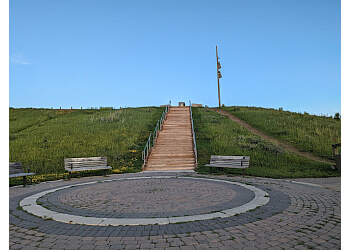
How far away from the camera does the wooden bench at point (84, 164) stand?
11102mm

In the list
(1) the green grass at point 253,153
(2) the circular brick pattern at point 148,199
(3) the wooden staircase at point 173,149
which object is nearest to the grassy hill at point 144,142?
(1) the green grass at point 253,153

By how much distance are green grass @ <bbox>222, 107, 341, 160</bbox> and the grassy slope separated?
36.8 ft

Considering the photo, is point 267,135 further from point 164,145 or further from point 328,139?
point 164,145

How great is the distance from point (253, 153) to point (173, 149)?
532 cm

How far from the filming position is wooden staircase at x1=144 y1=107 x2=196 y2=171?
13.8 m

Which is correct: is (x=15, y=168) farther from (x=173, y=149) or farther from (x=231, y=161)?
(x=231, y=161)

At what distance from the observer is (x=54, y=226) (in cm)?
464

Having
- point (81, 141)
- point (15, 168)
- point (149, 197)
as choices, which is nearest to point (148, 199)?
point (149, 197)

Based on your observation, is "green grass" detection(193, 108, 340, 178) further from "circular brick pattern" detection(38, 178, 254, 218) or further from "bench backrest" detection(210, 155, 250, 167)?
"circular brick pattern" detection(38, 178, 254, 218)

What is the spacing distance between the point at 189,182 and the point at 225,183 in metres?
1.39

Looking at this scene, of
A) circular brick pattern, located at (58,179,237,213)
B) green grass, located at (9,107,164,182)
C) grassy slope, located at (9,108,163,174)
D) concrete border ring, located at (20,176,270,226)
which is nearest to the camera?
concrete border ring, located at (20,176,270,226)

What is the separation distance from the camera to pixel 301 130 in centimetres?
2089

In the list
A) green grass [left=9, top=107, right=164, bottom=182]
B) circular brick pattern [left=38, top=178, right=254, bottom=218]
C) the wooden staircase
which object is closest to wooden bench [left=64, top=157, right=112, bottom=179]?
green grass [left=9, top=107, right=164, bottom=182]

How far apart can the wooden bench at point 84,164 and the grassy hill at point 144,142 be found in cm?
84
